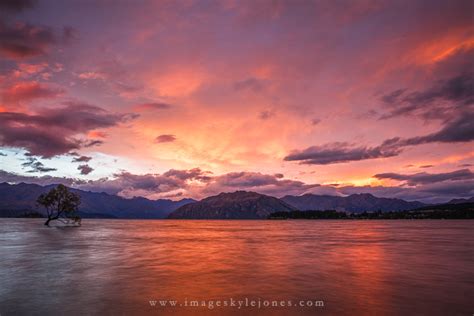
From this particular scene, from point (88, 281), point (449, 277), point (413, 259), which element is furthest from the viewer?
point (413, 259)

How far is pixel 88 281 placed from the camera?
3130 centimetres

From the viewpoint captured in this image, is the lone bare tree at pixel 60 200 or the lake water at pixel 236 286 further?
the lone bare tree at pixel 60 200

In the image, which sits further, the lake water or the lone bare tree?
the lone bare tree

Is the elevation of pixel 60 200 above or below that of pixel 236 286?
above

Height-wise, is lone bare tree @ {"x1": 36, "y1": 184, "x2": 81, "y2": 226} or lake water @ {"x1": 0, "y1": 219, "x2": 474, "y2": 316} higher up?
lone bare tree @ {"x1": 36, "y1": 184, "x2": 81, "y2": 226}

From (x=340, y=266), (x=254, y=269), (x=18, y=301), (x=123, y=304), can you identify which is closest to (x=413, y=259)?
(x=340, y=266)

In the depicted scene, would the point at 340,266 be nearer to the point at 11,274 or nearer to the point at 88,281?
the point at 88,281

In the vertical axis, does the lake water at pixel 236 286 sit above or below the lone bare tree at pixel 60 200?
below

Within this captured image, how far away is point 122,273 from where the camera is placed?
36844mm

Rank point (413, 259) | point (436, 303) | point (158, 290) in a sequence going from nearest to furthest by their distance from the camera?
point (436, 303) → point (158, 290) → point (413, 259)

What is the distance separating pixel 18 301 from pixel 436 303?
2857 cm

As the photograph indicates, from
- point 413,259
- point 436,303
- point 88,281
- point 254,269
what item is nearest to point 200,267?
point 254,269

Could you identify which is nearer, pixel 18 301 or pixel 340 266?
pixel 18 301

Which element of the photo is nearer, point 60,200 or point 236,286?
point 236,286
